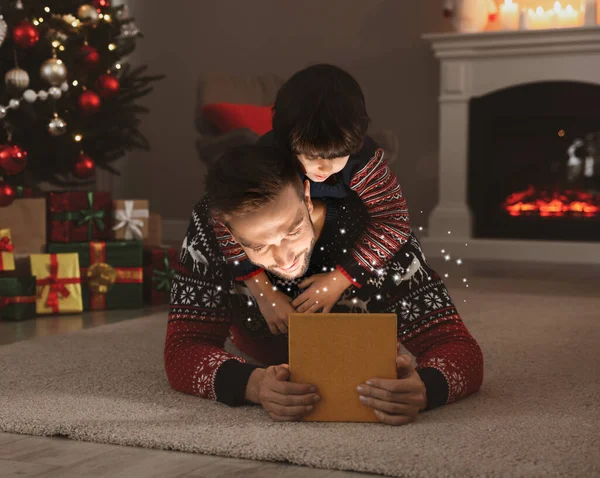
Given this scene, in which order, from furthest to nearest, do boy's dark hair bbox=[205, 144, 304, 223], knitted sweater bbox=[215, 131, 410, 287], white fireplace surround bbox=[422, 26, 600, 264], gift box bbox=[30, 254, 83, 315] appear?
white fireplace surround bbox=[422, 26, 600, 264], gift box bbox=[30, 254, 83, 315], knitted sweater bbox=[215, 131, 410, 287], boy's dark hair bbox=[205, 144, 304, 223]

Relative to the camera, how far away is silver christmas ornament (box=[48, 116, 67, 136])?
2.61 metres

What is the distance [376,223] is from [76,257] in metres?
1.33

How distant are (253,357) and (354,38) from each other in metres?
3.04

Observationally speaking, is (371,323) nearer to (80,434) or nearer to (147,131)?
(80,434)


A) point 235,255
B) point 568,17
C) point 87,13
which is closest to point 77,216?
point 87,13

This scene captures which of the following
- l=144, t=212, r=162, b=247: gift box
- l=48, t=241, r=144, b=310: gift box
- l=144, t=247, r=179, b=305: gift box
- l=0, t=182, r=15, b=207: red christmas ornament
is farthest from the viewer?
l=144, t=212, r=162, b=247: gift box

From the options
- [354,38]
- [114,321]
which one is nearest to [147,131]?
[354,38]

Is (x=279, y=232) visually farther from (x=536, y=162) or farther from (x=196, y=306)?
(x=536, y=162)

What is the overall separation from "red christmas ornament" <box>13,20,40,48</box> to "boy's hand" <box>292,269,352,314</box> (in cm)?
145

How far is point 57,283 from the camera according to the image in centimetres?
254

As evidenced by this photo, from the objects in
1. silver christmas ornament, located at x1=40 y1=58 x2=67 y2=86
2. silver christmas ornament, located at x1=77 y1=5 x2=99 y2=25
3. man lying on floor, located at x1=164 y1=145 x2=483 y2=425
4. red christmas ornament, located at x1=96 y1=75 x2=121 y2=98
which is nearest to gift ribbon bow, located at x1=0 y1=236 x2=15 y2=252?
silver christmas ornament, located at x1=40 y1=58 x2=67 y2=86

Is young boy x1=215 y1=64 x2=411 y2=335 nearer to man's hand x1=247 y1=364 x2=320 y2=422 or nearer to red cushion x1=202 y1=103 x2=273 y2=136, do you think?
man's hand x1=247 y1=364 x2=320 y2=422

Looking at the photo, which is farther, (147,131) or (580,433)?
(147,131)

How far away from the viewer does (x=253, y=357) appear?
1.70 m
